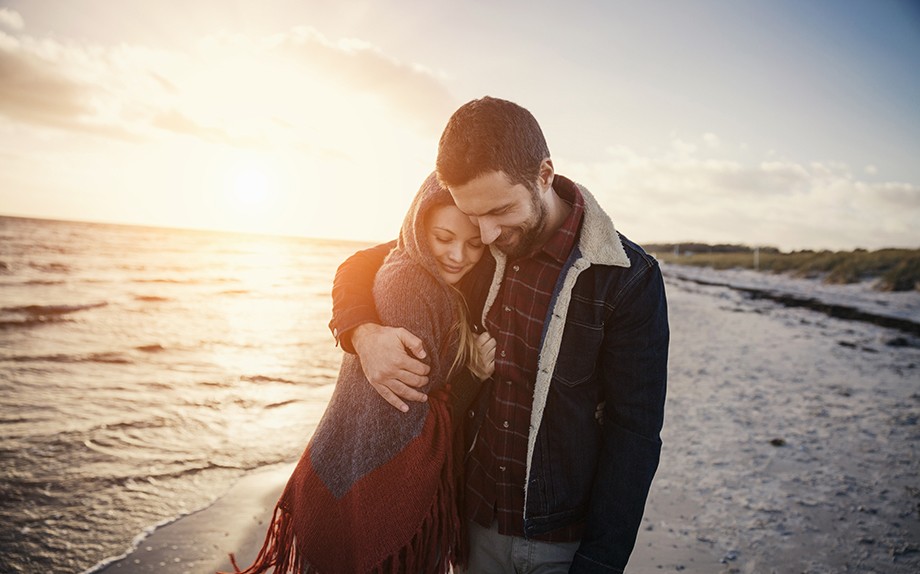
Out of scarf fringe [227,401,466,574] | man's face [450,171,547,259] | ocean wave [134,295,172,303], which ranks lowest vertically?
ocean wave [134,295,172,303]

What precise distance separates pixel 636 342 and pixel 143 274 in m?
29.3

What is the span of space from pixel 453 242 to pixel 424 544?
1.27 meters

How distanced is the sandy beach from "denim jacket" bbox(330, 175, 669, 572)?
192 cm

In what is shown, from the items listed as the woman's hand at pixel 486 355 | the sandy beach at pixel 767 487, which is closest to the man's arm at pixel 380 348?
the woman's hand at pixel 486 355

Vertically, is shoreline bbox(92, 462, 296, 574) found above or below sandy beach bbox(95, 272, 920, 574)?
below

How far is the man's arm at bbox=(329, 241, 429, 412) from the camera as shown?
1802mm

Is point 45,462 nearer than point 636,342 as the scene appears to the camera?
No

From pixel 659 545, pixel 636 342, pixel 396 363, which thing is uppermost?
pixel 636 342

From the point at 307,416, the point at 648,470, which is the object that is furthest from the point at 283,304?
the point at 648,470

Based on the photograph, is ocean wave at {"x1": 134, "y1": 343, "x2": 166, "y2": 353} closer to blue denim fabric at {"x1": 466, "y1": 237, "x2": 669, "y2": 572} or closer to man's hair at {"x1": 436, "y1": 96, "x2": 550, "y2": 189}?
man's hair at {"x1": 436, "y1": 96, "x2": 550, "y2": 189}

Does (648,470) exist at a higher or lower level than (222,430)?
higher

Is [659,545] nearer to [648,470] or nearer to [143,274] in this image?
[648,470]

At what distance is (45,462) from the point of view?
477 cm

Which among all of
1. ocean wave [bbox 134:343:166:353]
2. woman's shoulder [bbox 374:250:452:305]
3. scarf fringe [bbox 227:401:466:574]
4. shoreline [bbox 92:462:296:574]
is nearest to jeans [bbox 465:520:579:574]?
scarf fringe [bbox 227:401:466:574]
